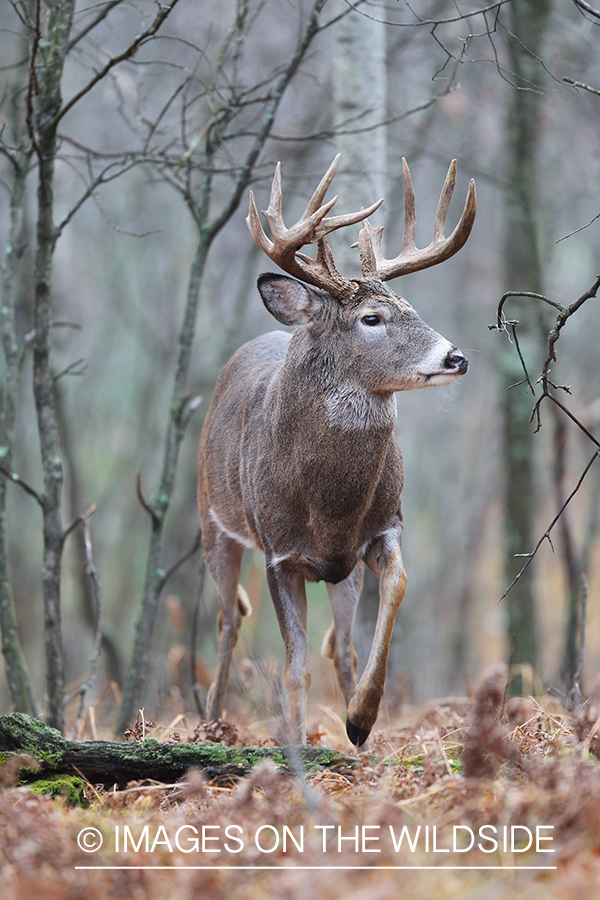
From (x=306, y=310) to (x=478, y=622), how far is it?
A: 20572 millimetres

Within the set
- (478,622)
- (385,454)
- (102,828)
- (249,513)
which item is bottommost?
(478,622)

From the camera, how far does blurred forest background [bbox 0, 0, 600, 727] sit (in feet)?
19.1

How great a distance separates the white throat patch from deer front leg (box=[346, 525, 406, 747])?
2.13ft

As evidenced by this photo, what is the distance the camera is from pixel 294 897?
2141 millimetres

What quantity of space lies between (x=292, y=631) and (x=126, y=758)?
134cm

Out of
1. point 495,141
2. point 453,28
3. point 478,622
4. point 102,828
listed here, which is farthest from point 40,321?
point 478,622

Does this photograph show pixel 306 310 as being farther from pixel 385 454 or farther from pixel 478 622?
pixel 478 622

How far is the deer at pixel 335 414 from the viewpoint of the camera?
4.46 metres

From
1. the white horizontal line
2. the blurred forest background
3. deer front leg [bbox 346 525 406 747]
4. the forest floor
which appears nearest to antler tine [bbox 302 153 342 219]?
the blurred forest background

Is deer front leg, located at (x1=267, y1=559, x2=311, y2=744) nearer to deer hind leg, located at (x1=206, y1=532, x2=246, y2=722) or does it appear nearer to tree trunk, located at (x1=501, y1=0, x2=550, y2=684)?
deer hind leg, located at (x1=206, y1=532, x2=246, y2=722)

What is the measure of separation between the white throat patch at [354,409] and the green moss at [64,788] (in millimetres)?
2041

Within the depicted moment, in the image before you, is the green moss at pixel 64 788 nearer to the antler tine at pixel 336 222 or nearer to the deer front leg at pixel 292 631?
the deer front leg at pixel 292 631

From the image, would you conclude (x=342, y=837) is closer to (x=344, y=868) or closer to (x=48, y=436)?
(x=344, y=868)

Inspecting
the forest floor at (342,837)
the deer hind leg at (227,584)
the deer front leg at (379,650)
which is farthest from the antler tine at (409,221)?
the forest floor at (342,837)
